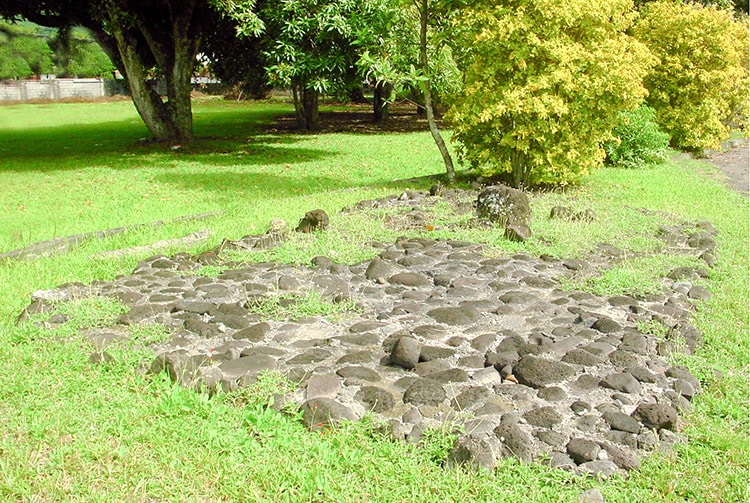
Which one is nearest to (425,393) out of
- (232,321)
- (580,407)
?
(580,407)

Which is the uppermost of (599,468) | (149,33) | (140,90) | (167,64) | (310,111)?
(149,33)

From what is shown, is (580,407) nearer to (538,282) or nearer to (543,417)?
(543,417)

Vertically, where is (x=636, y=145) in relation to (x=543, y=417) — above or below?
above

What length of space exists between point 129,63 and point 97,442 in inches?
547

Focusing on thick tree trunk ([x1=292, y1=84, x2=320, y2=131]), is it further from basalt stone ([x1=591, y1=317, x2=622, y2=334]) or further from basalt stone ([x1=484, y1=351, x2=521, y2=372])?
basalt stone ([x1=484, y1=351, x2=521, y2=372])

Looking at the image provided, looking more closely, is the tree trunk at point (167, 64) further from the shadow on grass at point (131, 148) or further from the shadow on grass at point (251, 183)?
the shadow on grass at point (251, 183)

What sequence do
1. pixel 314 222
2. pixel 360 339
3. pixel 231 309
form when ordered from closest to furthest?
pixel 360 339
pixel 231 309
pixel 314 222

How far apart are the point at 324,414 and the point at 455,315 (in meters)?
1.69

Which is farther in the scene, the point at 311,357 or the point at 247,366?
the point at 311,357

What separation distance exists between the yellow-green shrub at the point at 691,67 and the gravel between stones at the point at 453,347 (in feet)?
36.5

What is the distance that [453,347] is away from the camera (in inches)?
180

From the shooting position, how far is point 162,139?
17.1m

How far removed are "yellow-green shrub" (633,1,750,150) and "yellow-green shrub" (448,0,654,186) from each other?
5971 mm

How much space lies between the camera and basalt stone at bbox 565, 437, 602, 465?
10.8ft
